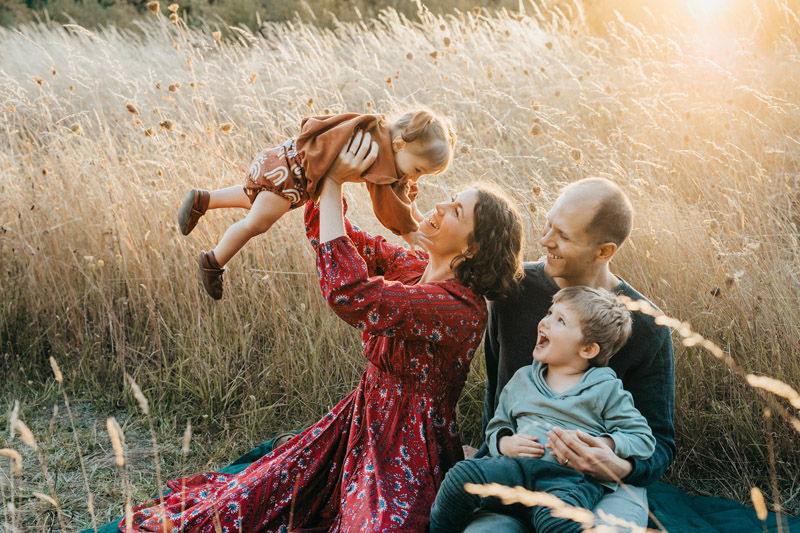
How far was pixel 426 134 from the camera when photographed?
9.00ft

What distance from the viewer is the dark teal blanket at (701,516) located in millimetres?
2748

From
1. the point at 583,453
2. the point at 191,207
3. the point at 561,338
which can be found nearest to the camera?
the point at 583,453

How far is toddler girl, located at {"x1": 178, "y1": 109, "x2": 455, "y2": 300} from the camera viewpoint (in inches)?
101

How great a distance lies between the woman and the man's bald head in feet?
0.84

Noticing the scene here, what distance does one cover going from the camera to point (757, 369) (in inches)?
125

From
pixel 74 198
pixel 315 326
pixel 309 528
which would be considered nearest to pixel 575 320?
pixel 309 528

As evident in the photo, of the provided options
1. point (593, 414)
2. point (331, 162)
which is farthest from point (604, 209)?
point (331, 162)

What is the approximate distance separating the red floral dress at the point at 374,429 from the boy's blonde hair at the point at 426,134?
1.28 ft

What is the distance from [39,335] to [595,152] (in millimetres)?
3930

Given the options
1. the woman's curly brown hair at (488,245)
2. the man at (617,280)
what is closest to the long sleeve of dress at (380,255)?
the woman's curly brown hair at (488,245)

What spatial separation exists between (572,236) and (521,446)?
733 mm

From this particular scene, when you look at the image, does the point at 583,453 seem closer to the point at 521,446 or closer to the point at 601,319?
the point at 521,446

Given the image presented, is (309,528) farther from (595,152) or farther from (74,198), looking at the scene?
(595,152)

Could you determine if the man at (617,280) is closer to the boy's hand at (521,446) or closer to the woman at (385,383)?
the boy's hand at (521,446)
